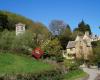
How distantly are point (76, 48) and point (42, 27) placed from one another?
46.3ft

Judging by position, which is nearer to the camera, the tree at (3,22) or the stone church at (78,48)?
the tree at (3,22)

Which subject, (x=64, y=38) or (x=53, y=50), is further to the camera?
(x=64, y=38)

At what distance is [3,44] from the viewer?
5431 centimetres

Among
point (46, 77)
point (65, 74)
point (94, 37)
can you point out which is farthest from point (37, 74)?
point (94, 37)

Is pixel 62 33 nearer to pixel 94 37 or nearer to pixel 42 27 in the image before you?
pixel 42 27

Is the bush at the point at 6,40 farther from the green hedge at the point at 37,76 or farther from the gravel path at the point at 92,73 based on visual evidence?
the green hedge at the point at 37,76

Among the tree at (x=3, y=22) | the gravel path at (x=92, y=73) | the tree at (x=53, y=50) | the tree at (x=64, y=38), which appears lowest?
the gravel path at (x=92, y=73)

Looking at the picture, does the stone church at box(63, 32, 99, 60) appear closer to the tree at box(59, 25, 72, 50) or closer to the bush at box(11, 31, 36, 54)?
the tree at box(59, 25, 72, 50)

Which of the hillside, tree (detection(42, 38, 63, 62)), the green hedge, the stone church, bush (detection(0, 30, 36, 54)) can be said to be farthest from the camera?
the hillside

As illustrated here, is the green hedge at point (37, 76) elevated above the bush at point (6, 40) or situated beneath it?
situated beneath

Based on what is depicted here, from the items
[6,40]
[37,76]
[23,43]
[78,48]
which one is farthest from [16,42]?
[78,48]

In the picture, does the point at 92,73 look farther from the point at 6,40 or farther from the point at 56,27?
the point at 56,27

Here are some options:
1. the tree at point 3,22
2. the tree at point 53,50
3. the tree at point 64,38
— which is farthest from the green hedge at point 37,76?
the tree at point 64,38

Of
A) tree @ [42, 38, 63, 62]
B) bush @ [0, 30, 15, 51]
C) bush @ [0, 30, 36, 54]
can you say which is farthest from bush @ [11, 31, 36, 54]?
tree @ [42, 38, 63, 62]
